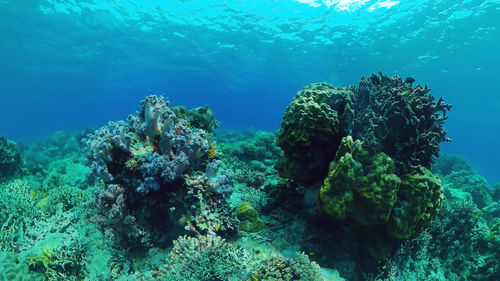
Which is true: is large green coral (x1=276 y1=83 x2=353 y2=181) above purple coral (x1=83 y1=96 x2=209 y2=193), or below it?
above

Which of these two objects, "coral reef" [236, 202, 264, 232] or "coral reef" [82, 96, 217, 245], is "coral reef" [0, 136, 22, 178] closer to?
"coral reef" [82, 96, 217, 245]

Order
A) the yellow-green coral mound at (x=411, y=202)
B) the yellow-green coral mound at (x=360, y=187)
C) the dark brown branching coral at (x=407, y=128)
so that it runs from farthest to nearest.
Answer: the dark brown branching coral at (x=407, y=128), the yellow-green coral mound at (x=411, y=202), the yellow-green coral mound at (x=360, y=187)

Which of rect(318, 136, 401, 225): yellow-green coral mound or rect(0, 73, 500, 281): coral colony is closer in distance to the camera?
rect(0, 73, 500, 281): coral colony

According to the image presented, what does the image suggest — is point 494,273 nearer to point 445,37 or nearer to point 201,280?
point 201,280

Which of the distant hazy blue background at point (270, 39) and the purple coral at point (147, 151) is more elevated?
the distant hazy blue background at point (270, 39)

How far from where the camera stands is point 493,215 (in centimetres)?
1109

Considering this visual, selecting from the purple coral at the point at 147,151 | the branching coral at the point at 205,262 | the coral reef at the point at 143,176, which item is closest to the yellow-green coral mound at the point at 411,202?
the branching coral at the point at 205,262

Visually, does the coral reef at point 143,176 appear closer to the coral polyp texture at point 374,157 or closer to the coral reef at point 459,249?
the coral polyp texture at point 374,157

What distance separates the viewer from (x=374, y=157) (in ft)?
16.3

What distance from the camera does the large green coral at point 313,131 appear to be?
5457 millimetres

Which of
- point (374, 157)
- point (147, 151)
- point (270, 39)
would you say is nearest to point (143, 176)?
point (147, 151)

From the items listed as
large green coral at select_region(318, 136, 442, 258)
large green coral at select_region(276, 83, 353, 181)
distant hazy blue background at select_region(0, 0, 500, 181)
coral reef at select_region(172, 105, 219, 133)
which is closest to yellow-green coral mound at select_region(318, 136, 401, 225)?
large green coral at select_region(318, 136, 442, 258)

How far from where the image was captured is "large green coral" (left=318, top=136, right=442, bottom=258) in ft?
15.5

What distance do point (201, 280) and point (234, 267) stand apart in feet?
1.93
